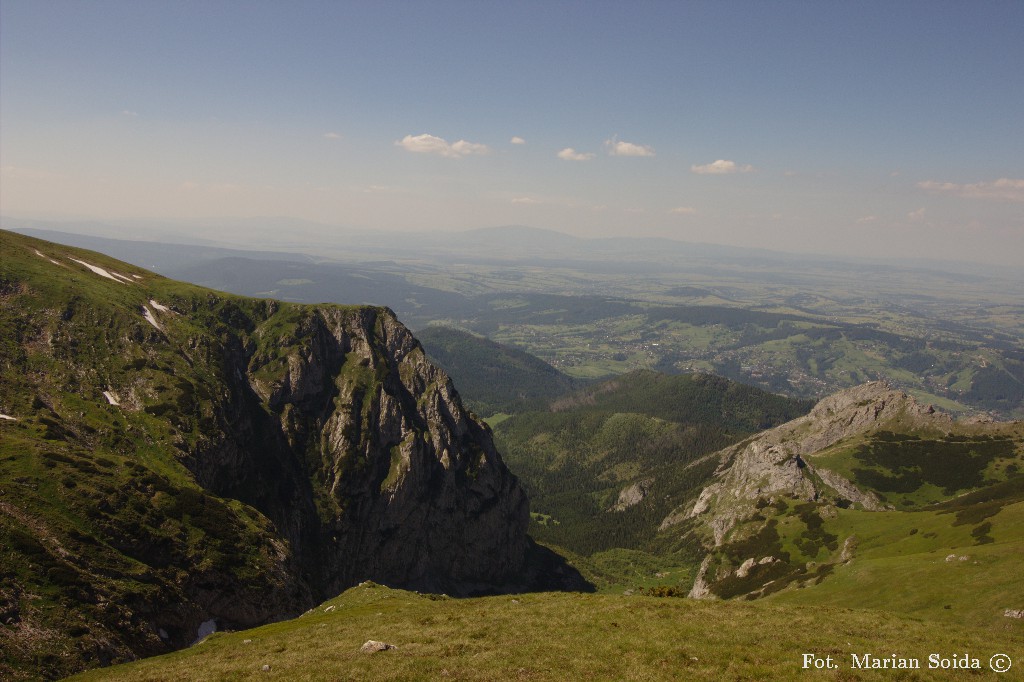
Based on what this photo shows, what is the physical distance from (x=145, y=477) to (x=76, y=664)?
4590cm

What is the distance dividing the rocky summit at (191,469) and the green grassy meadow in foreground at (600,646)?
24310 mm

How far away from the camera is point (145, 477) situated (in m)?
97.6

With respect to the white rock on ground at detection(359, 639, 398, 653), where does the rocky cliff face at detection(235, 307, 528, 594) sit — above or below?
below

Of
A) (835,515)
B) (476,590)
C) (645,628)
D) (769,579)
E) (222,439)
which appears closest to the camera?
(645,628)

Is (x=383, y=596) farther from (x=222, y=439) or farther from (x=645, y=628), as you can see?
(x=222, y=439)

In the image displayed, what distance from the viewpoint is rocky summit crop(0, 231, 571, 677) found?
7138 cm

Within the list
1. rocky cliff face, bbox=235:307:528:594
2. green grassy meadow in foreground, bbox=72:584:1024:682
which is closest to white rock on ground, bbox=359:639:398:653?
green grassy meadow in foreground, bbox=72:584:1024:682

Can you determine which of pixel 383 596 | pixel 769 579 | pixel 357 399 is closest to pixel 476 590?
pixel 357 399

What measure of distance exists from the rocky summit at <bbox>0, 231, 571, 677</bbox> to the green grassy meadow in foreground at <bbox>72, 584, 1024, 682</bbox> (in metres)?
24.3

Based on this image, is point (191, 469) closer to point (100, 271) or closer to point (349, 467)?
point (349, 467)

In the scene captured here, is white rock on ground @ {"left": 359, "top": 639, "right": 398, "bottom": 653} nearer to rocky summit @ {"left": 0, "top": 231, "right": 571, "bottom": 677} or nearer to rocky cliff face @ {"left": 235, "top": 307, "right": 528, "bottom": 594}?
rocky summit @ {"left": 0, "top": 231, "right": 571, "bottom": 677}

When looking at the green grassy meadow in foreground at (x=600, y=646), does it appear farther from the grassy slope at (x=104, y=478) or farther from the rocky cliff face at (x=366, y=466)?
the rocky cliff face at (x=366, y=466)

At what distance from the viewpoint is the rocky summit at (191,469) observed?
2810 inches

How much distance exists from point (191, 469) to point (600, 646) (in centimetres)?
11158
